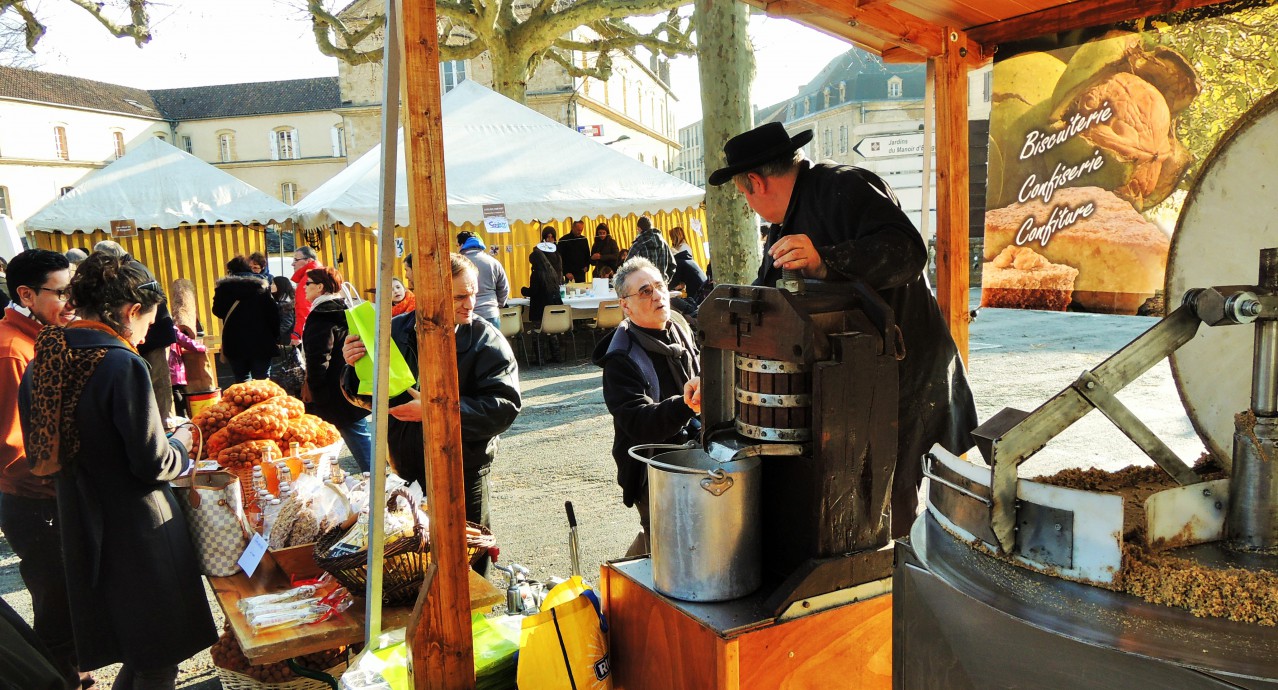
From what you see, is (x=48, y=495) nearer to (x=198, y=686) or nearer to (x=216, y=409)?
(x=216, y=409)

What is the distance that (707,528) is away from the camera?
181 cm

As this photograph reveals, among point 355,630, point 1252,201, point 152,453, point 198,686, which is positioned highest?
point 1252,201

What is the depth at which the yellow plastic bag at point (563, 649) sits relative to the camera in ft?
6.88

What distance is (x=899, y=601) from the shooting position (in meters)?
1.48

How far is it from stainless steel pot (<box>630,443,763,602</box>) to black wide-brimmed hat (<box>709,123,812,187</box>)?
1.02 meters

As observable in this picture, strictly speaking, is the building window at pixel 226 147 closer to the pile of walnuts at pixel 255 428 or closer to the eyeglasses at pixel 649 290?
the pile of walnuts at pixel 255 428

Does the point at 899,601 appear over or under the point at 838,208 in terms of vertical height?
under

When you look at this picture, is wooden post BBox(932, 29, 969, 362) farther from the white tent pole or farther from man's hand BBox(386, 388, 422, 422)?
man's hand BBox(386, 388, 422, 422)

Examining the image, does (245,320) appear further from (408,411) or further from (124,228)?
(124,228)

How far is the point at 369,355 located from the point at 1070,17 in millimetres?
2710

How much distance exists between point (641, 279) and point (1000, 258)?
4.42 feet

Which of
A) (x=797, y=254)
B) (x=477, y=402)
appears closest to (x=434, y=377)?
(x=797, y=254)

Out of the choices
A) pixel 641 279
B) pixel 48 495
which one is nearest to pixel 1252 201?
pixel 641 279

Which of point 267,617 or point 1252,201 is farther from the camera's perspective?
point 267,617
